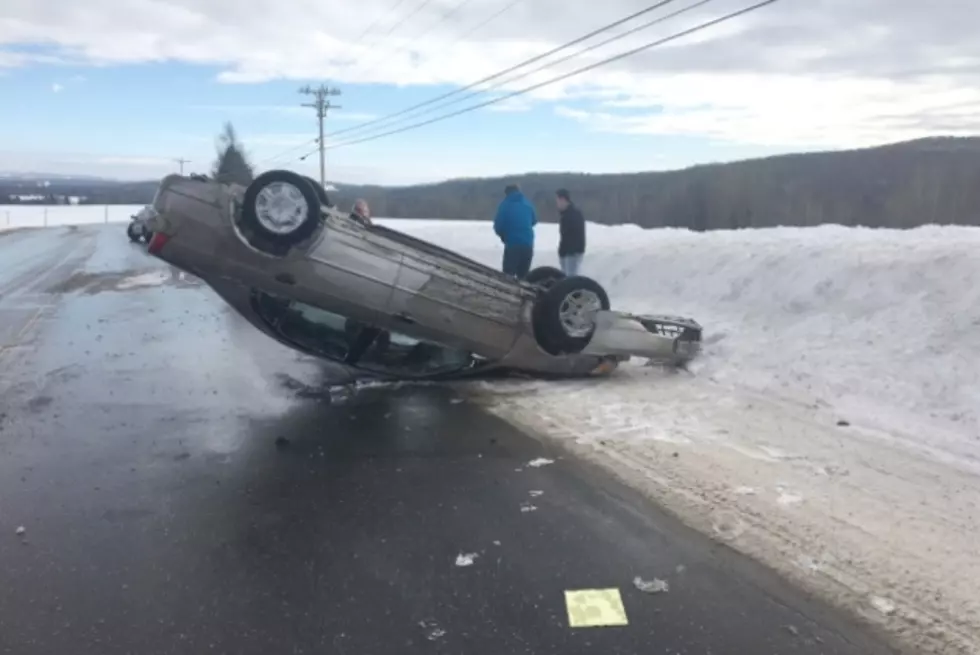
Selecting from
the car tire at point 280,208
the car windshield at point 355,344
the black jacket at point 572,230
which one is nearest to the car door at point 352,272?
the car tire at point 280,208

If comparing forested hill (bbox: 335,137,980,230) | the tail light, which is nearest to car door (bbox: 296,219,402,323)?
the tail light

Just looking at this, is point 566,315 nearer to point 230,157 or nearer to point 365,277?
point 365,277

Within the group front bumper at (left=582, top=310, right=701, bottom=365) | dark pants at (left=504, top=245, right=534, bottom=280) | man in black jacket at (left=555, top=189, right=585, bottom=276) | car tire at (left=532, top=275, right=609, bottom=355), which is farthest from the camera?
dark pants at (left=504, top=245, right=534, bottom=280)

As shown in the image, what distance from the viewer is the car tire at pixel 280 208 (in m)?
7.41

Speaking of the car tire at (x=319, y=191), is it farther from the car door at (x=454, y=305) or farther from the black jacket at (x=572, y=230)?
the black jacket at (x=572, y=230)

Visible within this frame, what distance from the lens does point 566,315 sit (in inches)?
339

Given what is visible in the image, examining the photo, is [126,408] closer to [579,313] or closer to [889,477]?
[579,313]

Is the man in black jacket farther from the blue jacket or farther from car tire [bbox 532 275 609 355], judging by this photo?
car tire [bbox 532 275 609 355]

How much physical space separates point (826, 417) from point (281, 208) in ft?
15.8

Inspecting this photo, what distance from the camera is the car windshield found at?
336 inches

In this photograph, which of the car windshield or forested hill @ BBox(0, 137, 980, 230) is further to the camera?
forested hill @ BBox(0, 137, 980, 230)

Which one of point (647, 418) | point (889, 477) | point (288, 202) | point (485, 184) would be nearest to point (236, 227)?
point (288, 202)

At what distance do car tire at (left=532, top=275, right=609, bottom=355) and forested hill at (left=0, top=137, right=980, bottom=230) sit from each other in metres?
38.1

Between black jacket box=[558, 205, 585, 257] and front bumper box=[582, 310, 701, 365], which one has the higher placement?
black jacket box=[558, 205, 585, 257]
